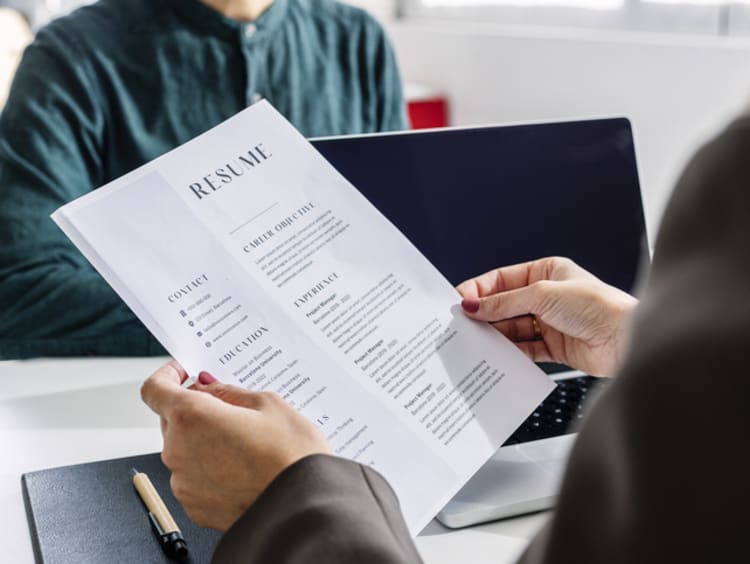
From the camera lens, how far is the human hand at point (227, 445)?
23.0 inches

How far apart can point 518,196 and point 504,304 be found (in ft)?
0.75

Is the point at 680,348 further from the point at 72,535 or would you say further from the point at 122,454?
the point at 122,454

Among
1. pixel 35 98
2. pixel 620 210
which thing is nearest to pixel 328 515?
pixel 620 210

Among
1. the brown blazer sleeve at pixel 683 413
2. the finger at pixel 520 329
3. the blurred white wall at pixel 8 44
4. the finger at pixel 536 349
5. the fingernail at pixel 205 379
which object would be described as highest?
the brown blazer sleeve at pixel 683 413

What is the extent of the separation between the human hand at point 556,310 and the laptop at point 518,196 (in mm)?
A: 66

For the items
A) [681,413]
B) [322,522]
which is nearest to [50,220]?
[322,522]

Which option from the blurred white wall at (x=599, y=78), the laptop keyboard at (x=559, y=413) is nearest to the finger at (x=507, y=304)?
the laptop keyboard at (x=559, y=413)

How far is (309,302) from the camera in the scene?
2.44 feet

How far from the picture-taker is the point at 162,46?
144 centimetres

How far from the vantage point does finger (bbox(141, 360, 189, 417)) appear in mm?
648

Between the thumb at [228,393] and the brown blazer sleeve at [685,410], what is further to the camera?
the thumb at [228,393]

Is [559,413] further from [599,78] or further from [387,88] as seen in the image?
[599,78]

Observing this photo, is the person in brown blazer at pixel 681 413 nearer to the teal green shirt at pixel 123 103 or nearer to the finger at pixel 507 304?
the finger at pixel 507 304

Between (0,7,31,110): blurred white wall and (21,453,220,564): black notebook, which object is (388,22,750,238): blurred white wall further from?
(0,7,31,110): blurred white wall
